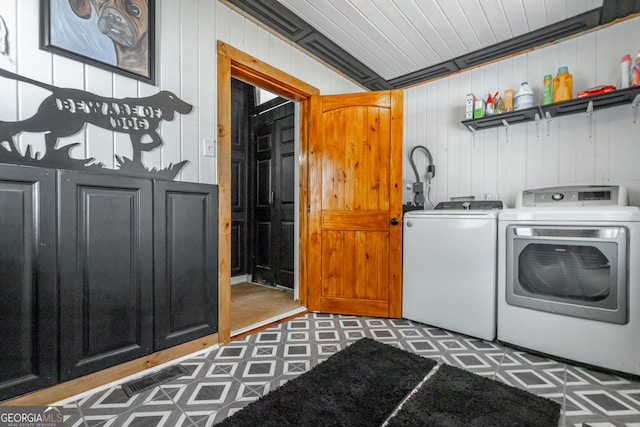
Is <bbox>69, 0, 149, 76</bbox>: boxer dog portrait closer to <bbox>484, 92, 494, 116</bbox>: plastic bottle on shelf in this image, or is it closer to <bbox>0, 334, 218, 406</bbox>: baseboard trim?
<bbox>0, 334, 218, 406</bbox>: baseboard trim

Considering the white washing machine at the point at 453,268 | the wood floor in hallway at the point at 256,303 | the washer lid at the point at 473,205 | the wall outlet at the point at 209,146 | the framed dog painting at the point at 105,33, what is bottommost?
the wood floor in hallway at the point at 256,303

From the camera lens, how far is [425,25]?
A: 7.60ft

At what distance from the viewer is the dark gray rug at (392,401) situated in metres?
1.28

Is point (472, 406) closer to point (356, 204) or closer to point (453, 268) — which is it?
point (453, 268)

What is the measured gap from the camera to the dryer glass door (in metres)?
1.66

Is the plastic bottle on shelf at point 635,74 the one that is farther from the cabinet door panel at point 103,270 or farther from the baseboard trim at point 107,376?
the baseboard trim at point 107,376

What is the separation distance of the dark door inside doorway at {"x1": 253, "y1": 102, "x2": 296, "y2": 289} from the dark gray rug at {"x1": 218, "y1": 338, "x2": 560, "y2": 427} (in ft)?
6.32

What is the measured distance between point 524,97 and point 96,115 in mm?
3006

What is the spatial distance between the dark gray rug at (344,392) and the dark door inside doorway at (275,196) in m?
1.78

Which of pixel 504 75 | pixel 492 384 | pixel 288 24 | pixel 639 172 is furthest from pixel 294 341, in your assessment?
pixel 504 75

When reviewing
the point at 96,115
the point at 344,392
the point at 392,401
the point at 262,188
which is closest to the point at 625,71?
the point at 392,401

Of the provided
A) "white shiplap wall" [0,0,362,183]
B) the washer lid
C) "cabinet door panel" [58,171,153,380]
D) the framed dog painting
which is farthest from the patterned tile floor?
the framed dog painting

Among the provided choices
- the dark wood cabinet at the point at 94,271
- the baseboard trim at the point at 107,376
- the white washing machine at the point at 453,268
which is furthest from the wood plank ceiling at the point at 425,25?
the baseboard trim at the point at 107,376

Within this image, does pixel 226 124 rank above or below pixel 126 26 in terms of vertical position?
below
